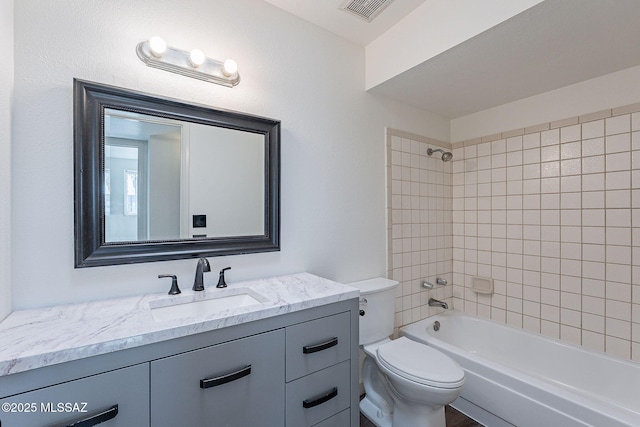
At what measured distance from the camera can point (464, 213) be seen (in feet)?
8.83

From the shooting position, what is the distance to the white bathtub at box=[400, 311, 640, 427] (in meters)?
1.47

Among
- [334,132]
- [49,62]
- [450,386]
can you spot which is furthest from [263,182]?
[450,386]

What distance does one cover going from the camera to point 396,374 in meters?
1.53

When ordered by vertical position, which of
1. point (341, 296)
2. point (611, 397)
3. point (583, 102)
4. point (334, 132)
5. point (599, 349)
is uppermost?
point (583, 102)

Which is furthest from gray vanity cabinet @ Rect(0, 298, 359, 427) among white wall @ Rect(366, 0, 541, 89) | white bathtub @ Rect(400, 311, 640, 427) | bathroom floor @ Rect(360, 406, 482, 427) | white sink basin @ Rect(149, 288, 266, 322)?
white wall @ Rect(366, 0, 541, 89)

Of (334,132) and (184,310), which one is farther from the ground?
(334,132)

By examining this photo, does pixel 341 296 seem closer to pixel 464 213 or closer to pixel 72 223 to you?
pixel 72 223

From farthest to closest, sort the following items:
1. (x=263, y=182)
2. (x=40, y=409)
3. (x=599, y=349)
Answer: (x=599, y=349) → (x=263, y=182) → (x=40, y=409)

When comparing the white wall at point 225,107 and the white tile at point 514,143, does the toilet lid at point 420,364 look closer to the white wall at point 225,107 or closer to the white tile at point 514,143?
the white wall at point 225,107

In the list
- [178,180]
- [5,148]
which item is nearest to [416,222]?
[178,180]

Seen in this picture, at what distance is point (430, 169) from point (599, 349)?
1.69m

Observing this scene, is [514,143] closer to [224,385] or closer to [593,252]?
[593,252]

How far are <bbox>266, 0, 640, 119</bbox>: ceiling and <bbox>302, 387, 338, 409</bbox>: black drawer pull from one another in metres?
1.85

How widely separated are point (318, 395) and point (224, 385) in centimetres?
45
